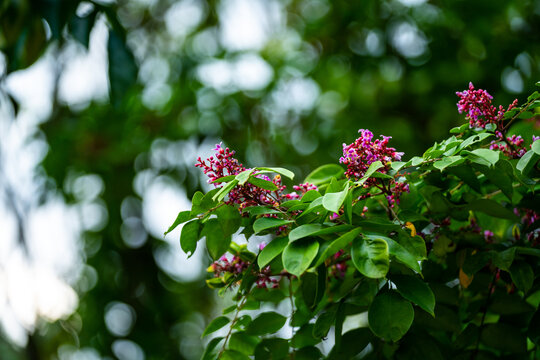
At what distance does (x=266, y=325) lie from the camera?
2.62 ft

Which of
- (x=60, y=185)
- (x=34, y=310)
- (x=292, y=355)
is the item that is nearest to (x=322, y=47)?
(x=60, y=185)

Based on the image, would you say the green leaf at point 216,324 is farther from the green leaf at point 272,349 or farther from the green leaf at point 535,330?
the green leaf at point 535,330

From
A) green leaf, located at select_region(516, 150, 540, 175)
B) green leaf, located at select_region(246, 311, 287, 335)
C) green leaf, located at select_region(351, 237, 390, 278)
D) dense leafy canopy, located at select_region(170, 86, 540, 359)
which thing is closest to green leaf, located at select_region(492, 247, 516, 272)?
dense leafy canopy, located at select_region(170, 86, 540, 359)

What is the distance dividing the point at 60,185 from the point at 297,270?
2.38 meters

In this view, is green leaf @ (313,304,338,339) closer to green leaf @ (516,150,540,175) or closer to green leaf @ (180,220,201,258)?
green leaf @ (180,220,201,258)

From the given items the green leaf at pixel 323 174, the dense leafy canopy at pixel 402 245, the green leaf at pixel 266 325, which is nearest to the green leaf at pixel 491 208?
the dense leafy canopy at pixel 402 245

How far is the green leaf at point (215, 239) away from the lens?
0.66 meters

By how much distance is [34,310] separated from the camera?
262 cm

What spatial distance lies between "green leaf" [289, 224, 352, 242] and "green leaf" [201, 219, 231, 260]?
0.45 feet

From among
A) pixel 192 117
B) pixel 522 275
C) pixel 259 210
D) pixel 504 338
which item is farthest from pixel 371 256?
pixel 192 117

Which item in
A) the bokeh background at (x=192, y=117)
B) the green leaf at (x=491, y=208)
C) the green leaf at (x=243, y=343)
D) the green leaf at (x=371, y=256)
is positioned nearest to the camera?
the green leaf at (x=371, y=256)

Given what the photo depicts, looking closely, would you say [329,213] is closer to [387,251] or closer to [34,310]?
[387,251]

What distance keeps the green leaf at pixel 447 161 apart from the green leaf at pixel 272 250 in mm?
199

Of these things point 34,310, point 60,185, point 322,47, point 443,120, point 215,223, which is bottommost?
point 34,310
